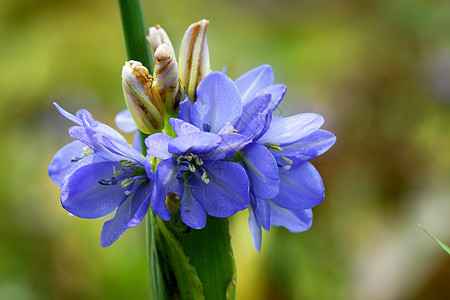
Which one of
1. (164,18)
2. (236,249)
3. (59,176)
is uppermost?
(59,176)

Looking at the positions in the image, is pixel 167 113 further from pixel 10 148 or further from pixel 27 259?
pixel 10 148

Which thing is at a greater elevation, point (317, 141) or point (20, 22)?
point (317, 141)

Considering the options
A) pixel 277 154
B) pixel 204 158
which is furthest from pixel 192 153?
pixel 277 154

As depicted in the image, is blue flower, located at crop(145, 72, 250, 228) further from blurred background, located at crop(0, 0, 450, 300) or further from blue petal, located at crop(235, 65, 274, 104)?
blurred background, located at crop(0, 0, 450, 300)

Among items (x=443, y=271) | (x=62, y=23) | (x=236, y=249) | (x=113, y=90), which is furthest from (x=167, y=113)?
(x=62, y=23)

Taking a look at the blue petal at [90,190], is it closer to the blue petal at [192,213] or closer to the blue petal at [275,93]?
the blue petal at [192,213]

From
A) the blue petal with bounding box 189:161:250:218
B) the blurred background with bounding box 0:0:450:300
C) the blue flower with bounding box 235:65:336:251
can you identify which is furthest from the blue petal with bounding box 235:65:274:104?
the blurred background with bounding box 0:0:450:300

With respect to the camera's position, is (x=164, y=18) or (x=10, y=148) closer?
(x=10, y=148)
